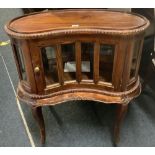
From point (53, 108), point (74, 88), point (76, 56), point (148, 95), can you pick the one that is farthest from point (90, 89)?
point (148, 95)

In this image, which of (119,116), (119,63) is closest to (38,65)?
(119,63)

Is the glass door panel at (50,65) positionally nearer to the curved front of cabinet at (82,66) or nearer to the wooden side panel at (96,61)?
the curved front of cabinet at (82,66)

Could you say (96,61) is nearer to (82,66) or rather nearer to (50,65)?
(82,66)

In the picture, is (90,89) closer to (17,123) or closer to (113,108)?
(113,108)

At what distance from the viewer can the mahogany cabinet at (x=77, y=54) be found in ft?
2.81

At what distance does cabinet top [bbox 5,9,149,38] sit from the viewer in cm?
84

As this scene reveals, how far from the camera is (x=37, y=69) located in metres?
0.93

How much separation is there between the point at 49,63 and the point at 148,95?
888 mm

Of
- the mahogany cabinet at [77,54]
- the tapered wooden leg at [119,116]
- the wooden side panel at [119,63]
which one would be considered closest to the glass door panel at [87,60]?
the mahogany cabinet at [77,54]

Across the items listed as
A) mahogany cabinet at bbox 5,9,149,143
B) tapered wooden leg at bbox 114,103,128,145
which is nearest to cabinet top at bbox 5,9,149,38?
mahogany cabinet at bbox 5,9,149,143
